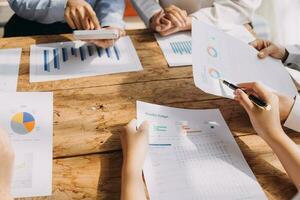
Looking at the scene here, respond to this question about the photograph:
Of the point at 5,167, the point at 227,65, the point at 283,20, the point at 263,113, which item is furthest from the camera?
the point at 283,20

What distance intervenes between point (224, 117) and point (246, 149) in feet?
0.38

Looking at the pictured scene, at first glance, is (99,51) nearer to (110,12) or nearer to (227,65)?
(110,12)

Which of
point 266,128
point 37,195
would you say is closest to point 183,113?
point 266,128

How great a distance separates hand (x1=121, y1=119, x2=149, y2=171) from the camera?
793 mm

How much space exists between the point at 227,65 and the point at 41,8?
2.23 ft

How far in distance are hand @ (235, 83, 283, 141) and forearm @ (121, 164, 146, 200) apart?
317 mm

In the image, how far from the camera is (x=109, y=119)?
93cm

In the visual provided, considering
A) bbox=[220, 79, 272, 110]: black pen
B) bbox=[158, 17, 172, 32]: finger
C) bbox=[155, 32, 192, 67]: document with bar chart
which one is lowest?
bbox=[155, 32, 192, 67]: document with bar chart

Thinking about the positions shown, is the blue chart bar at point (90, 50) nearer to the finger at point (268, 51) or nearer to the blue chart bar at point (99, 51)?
the blue chart bar at point (99, 51)

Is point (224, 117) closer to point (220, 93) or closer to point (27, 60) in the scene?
point (220, 93)

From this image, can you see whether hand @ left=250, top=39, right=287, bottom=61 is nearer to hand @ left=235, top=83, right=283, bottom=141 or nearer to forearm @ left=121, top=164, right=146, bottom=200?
hand @ left=235, top=83, right=283, bottom=141

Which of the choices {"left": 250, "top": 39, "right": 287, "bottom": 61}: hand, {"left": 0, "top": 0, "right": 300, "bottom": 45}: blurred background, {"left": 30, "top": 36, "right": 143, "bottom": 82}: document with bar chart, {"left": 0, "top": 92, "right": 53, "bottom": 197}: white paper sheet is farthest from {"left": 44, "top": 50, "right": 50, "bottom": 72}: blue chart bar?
{"left": 0, "top": 0, "right": 300, "bottom": 45}: blurred background

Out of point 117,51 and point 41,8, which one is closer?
point 117,51

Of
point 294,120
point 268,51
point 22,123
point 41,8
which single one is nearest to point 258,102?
point 294,120
